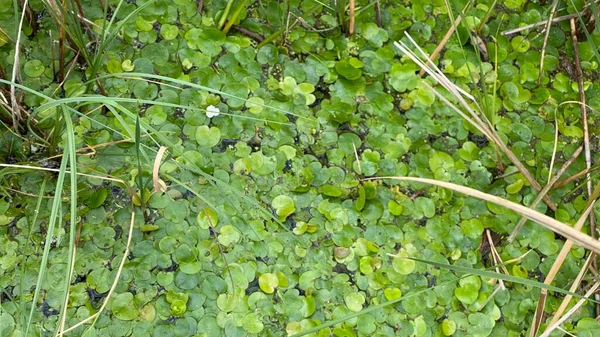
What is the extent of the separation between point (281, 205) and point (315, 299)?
24 centimetres

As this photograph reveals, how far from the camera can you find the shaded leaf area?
1.29m

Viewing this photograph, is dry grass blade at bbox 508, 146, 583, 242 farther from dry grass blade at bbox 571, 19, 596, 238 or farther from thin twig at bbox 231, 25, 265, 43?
thin twig at bbox 231, 25, 265, 43

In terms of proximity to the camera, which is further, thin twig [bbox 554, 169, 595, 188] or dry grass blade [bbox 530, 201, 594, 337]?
→ thin twig [bbox 554, 169, 595, 188]

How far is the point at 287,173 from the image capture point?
1436 millimetres

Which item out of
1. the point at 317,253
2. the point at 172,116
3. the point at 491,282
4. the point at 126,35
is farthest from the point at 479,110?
the point at 126,35

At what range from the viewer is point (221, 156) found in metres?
1.42

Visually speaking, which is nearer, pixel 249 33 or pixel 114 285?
pixel 114 285

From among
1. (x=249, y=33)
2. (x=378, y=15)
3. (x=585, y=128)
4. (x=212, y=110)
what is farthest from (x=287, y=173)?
(x=585, y=128)

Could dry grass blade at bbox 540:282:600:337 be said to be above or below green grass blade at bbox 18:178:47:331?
below

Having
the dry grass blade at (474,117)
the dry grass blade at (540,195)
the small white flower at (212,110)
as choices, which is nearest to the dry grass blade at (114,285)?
the small white flower at (212,110)

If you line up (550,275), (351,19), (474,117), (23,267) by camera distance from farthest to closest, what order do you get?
(351,19) → (474,117) → (550,275) → (23,267)

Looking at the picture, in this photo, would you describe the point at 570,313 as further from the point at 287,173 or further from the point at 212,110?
the point at 212,110

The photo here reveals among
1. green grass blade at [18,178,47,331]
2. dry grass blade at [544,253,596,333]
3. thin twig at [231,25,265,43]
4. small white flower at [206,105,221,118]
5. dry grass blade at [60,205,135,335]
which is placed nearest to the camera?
green grass blade at [18,178,47,331]

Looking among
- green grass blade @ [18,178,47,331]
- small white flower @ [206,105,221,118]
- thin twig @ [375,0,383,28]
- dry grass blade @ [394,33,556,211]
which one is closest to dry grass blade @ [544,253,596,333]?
dry grass blade @ [394,33,556,211]
